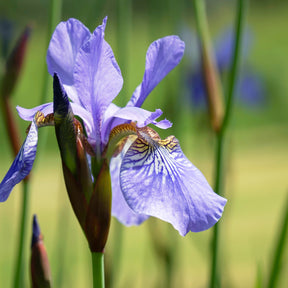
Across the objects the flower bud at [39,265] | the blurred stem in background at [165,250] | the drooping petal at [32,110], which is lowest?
the blurred stem in background at [165,250]

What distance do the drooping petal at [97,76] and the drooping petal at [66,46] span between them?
31 millimetres

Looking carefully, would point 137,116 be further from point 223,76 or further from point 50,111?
point 223,76

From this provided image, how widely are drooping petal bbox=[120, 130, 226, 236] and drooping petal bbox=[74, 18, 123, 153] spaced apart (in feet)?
0.18

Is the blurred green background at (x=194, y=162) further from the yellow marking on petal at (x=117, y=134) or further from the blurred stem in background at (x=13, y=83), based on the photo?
the yellow marking on petal at (x=117, y=134)

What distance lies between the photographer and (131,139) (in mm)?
406

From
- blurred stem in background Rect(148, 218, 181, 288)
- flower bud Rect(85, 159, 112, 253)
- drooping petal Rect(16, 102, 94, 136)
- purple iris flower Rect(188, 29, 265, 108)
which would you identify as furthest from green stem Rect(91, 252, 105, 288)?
purple iris flower Rect(188, 29, 265, 108)

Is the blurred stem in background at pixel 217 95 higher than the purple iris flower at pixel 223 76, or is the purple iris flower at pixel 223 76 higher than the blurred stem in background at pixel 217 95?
the purple iris flower at pixel 223 76

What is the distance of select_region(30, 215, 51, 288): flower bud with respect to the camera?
1.27ft

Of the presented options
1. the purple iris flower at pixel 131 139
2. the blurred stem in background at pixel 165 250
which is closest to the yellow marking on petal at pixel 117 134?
the purple iris flower at pixel 131 139

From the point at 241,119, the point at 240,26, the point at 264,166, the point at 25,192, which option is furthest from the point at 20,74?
the point at 241,119

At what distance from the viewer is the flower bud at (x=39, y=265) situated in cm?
39

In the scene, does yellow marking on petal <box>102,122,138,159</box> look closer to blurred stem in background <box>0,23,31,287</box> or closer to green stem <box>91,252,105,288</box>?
green stem <box>91,252,105,288</box>

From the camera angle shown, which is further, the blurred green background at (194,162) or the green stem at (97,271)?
the blurred green background at (194,162)

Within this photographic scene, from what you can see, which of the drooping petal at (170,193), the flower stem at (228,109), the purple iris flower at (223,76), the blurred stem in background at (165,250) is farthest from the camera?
the purple iris flower at (223,76)
